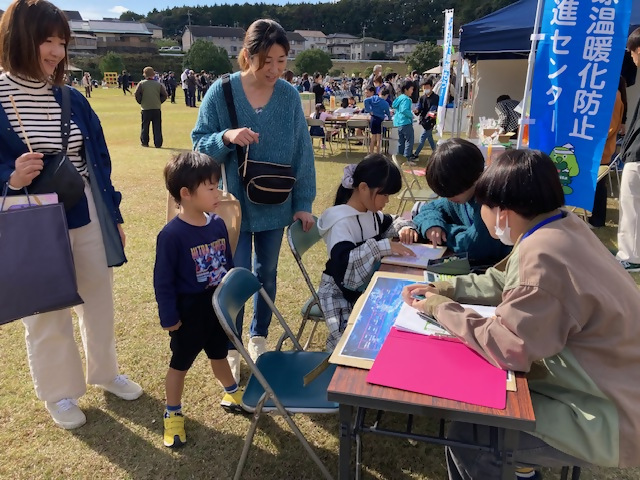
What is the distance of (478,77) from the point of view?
37.1 feet

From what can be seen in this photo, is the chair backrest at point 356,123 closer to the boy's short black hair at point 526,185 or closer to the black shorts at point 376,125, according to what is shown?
the black shorts at point 376,125

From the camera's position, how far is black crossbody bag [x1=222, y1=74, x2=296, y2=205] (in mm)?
2359

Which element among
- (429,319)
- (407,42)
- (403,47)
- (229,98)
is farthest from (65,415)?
(407,42)

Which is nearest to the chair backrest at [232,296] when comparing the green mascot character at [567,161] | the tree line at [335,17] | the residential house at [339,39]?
the green mascot character at [567,161]

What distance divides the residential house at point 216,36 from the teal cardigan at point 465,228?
92537mm

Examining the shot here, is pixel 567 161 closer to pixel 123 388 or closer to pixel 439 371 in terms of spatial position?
pixel 439 371

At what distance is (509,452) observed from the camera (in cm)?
126

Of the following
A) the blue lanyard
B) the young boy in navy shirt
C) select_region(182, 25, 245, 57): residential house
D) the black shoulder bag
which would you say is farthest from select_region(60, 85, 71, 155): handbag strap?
select_region(182, 25, 245, 57): residential house

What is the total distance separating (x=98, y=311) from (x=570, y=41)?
3664 mm

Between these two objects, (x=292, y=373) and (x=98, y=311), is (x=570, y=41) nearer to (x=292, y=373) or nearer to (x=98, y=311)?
(x=292, y=373)

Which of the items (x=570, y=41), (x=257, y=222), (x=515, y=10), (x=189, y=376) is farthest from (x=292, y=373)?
(x=515, y=10)

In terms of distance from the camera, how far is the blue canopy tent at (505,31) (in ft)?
21.2

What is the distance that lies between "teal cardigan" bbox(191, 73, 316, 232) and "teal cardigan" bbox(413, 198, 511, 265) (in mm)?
696

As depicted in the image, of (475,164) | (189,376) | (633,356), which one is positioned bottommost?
(189,376)
